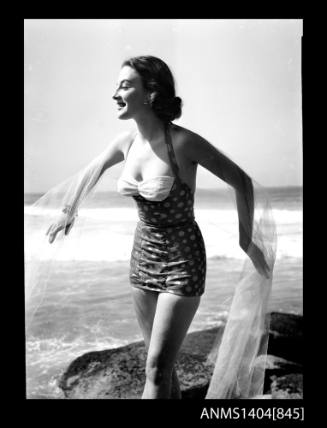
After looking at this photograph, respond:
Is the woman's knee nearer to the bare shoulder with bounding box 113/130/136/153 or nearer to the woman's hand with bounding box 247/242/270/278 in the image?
the woman's hand with bounding box 247/242/270/278

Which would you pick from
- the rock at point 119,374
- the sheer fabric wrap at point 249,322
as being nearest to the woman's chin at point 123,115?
the sheer fabric wrap at point 249,322

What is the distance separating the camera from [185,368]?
284 cm

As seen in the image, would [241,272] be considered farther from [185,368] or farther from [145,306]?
[185,368]

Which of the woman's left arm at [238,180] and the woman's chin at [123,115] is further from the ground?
the woman's chin at [123,115]

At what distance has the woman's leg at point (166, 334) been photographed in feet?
7.66

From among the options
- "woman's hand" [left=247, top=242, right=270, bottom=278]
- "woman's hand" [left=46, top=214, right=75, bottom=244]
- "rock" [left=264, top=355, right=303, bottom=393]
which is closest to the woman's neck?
"woman's hand" [left=46, top=214, right=75, bottom=244]

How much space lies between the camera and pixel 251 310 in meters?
2.53

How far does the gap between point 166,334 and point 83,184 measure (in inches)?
30.9

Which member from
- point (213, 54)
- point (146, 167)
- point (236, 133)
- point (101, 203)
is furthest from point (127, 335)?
point (213, 54)

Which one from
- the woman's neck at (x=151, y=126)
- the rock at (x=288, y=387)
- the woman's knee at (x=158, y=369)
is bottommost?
the rock at (x=288, y=387)

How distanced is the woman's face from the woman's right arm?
0.15 metres

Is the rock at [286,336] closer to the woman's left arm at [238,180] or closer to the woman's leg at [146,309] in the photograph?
the woman's left arm at [238,180]
